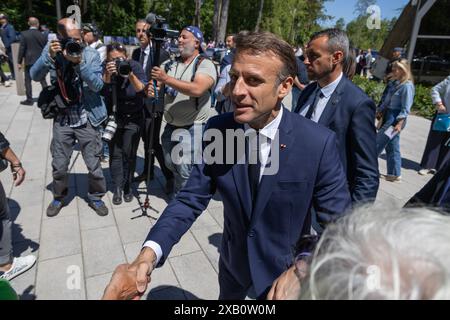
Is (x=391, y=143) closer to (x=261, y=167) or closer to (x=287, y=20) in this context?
(x=261, y=167)

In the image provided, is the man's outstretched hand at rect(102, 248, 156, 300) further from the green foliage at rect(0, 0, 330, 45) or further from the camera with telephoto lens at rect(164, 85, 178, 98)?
the green foliage at rect(0, 0, 330, 45)

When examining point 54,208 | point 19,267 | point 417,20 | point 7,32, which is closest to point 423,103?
point 417,20

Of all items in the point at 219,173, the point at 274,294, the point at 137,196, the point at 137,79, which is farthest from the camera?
the point at 137,196

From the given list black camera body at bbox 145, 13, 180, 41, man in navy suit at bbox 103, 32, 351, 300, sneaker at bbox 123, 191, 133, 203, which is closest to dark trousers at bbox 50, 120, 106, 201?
sneaker at bbox 123, 191, 133, 203

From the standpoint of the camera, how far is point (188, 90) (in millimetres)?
3426

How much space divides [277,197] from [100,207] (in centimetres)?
311

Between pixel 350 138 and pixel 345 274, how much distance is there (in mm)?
1712

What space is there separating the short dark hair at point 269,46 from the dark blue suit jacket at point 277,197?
24 cm

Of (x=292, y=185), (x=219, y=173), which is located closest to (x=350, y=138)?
(x=292, y=185)

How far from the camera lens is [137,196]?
15.1 feet

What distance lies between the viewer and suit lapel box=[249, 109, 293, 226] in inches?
60.5

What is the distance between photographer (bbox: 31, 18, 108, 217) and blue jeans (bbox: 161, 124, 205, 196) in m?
0.84

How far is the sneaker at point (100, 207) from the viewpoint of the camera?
4000 mm
